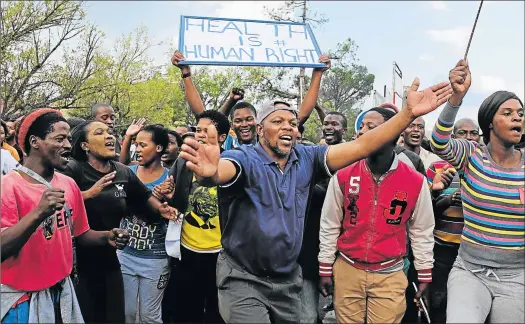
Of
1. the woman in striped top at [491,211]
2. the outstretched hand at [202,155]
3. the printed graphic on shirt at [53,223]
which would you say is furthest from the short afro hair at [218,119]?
the woman in striped top at [491,211]

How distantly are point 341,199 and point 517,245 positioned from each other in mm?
1255

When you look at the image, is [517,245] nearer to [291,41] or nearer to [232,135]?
[291,41]

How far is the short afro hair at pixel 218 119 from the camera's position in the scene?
4919 mm

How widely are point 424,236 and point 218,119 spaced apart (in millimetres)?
2161

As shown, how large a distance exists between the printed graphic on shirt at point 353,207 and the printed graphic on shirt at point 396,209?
218mm

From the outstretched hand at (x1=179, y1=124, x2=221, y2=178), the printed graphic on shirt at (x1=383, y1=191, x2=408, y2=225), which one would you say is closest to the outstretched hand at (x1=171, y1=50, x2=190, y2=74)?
the outstretched hand at (x1=179, y1=124, x2=221, y2=178)

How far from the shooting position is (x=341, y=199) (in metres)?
4.04

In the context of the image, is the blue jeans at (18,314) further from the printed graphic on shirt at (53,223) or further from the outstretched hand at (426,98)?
the outstretched hand at (426,98)

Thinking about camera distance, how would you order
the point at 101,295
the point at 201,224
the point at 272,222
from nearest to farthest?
the point at 272,222 < the point at 101,295 < the point at 201,224

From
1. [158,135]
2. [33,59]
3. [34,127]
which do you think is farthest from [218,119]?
[33,59]

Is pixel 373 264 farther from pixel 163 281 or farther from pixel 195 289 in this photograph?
pixel 163 281

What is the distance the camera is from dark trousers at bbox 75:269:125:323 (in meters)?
4.31

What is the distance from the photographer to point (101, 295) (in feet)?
14.2

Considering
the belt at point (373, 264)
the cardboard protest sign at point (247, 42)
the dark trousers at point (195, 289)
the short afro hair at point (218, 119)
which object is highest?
the cardboard protest sign at point (247, 42)
